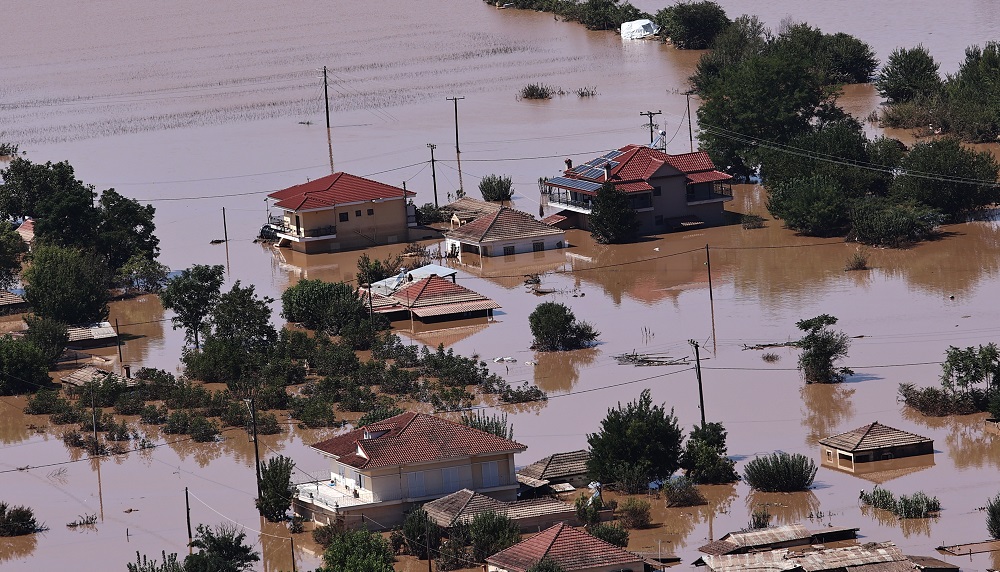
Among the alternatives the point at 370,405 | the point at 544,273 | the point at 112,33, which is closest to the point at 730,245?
the point at 544,273

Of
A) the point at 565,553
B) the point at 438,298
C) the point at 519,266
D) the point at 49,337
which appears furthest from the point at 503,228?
the point at 565,553

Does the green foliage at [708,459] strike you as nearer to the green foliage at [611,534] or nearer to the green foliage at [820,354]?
the green foliage at [611,534]

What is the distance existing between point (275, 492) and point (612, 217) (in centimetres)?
2744

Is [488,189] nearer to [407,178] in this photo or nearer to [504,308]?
[407,178]

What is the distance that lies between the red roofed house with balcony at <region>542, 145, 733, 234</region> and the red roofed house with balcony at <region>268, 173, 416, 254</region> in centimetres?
584

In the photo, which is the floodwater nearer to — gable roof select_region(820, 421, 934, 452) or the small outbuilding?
the small outbuilding

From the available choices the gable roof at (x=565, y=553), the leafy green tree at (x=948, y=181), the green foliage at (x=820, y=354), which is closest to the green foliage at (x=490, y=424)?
the gable roof at (x=565, y=553)

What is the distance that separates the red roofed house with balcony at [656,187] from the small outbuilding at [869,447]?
80.8 feet

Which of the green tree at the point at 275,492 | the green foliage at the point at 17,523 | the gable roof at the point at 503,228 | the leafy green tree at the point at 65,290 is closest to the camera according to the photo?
the green tree at the point at 275,492

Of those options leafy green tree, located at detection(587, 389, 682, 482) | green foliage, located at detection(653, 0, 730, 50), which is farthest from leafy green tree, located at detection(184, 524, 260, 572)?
green foliage, located at detection(653, 0, 730, 50)

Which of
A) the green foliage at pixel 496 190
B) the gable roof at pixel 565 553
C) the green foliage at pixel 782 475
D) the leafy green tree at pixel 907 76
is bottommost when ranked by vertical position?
the green foliage at pixel 782 475

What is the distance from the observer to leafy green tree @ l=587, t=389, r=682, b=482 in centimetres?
3725

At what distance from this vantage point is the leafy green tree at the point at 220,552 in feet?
102

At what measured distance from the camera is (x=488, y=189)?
69688 mm
